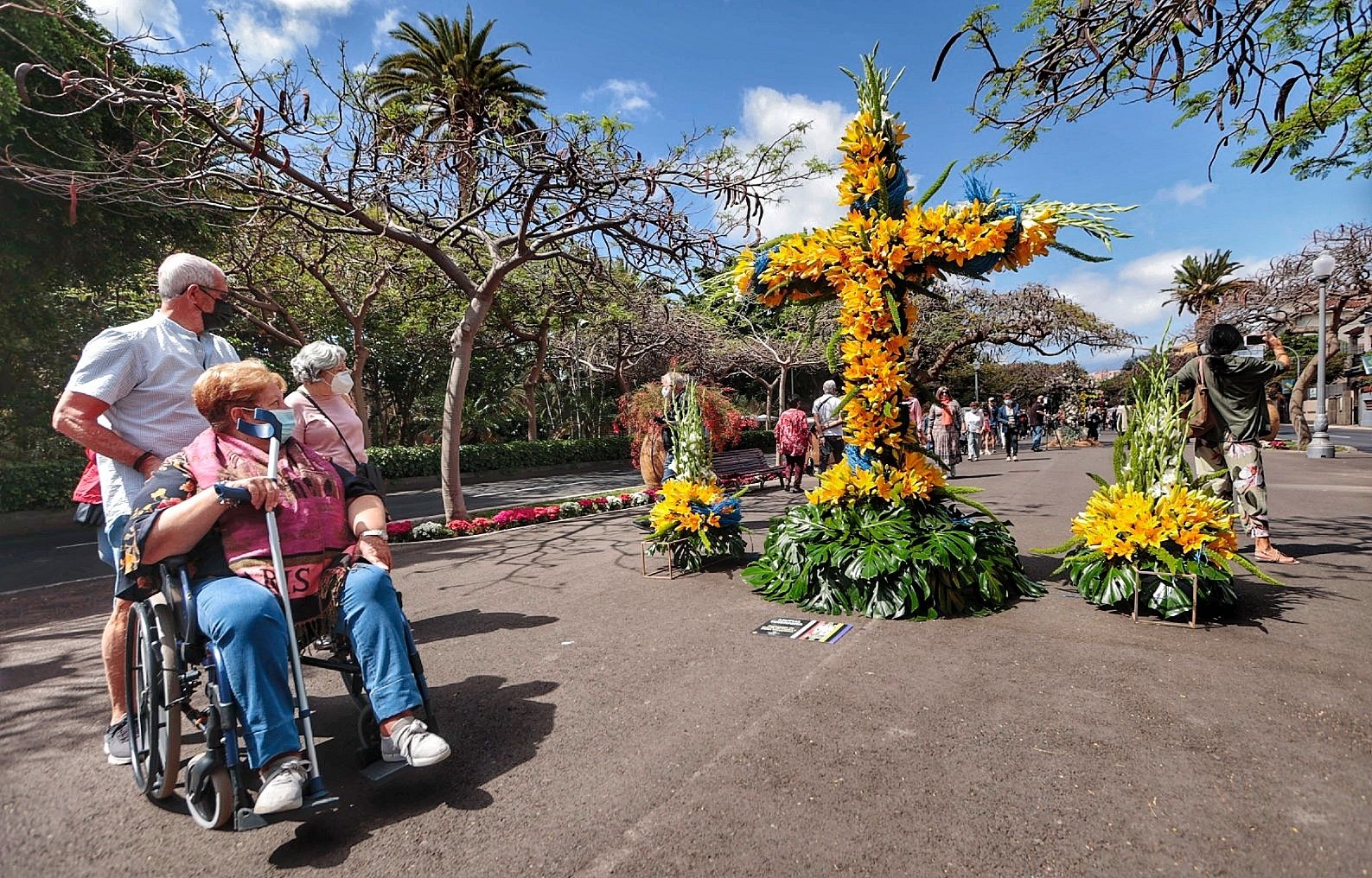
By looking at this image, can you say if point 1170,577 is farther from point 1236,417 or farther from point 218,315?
point 218,315

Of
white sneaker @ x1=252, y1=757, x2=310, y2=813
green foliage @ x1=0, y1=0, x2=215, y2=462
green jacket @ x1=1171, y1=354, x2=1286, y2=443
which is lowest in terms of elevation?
white sneaker @ x1=252, y1=757, x2=310, y2=813

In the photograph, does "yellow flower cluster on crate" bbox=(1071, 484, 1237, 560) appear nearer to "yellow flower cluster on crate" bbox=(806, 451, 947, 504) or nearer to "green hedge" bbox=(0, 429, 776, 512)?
"yellow flower cluster on crate" bbox=(806, 451, 947, 504)

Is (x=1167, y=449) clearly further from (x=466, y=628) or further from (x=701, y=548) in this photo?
(x=466, y=628)

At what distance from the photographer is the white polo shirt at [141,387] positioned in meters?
2.62

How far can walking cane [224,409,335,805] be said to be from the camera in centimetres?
218

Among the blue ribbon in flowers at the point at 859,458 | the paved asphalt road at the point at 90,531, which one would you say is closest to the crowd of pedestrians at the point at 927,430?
the blue ribbon in flowers at the point at 859,458

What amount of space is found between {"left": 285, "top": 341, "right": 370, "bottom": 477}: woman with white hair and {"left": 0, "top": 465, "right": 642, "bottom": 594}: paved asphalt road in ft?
18.3

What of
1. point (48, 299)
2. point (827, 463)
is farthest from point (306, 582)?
point (48, 299)

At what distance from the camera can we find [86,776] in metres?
2.66

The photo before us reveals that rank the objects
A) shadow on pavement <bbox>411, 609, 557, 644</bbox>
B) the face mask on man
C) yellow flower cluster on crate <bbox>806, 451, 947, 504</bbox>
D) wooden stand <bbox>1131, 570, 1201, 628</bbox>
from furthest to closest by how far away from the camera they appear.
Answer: yellow flower cluster on crate <bbox>806, 451, 947, 504</bbox>
shadow on pavement <bbox>411, 609, 557, 644</bbox>
wooden stand <bbox>1131, 570, 1201, 628</bbox>
the face mask on man

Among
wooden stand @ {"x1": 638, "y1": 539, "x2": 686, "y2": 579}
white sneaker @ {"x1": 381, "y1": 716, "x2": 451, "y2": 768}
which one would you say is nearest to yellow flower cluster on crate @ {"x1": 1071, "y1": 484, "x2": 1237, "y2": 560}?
wooden stand @ {"x1": 638, "y1": 539, "x2": 686, "y2": 579}

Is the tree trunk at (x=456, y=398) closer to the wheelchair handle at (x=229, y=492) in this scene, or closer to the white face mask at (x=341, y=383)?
the white face mask at (x=341, y=383)

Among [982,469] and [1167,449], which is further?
[982,469]

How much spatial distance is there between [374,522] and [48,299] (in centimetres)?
1354
